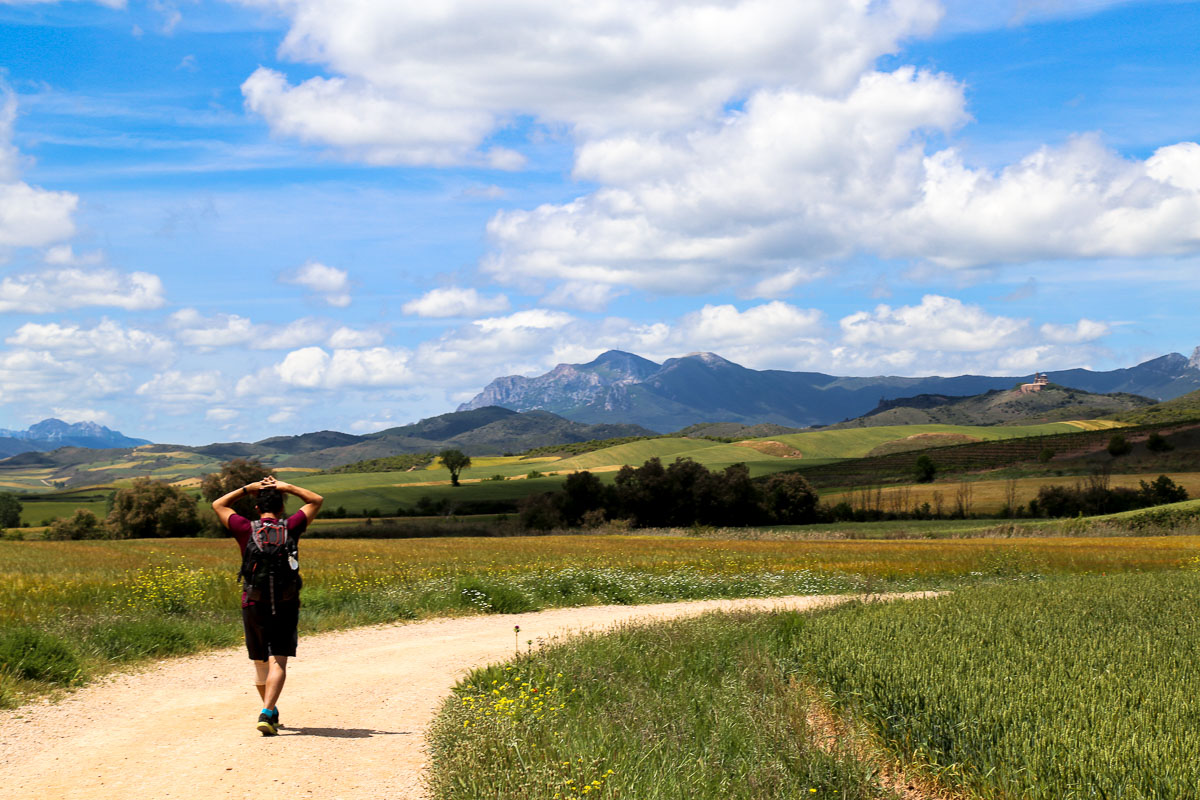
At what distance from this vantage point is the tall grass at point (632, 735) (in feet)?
24.5

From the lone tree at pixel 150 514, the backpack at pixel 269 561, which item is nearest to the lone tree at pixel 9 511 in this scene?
the lone tree at pixel 150 514

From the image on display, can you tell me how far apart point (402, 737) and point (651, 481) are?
7337cm

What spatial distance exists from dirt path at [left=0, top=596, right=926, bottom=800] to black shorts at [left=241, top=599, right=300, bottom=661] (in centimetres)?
87

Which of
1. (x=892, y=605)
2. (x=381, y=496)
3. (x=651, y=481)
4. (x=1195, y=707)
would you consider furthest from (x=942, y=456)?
(x=1195, y=707)

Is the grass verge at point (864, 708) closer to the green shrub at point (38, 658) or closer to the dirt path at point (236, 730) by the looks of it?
the dirt path at point (236, 730)

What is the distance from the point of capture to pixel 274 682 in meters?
10.1

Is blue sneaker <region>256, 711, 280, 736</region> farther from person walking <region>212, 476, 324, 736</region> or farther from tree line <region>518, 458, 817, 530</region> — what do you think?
tree line <region>518, 458, 817, 530</region>

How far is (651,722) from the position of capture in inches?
376

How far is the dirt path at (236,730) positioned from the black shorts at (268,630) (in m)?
0.87

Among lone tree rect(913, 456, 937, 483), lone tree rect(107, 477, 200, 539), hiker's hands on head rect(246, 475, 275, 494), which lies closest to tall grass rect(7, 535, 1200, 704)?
hiker's hands on head rect(246, 475, 275, 494)

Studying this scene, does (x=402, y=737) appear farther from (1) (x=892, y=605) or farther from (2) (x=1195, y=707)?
(1) (x=892, y=605)

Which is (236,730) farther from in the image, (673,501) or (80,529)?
(80,529)

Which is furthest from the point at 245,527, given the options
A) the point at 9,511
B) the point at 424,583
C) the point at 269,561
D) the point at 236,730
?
the point at 9,511

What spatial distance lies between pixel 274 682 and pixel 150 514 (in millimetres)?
75518
